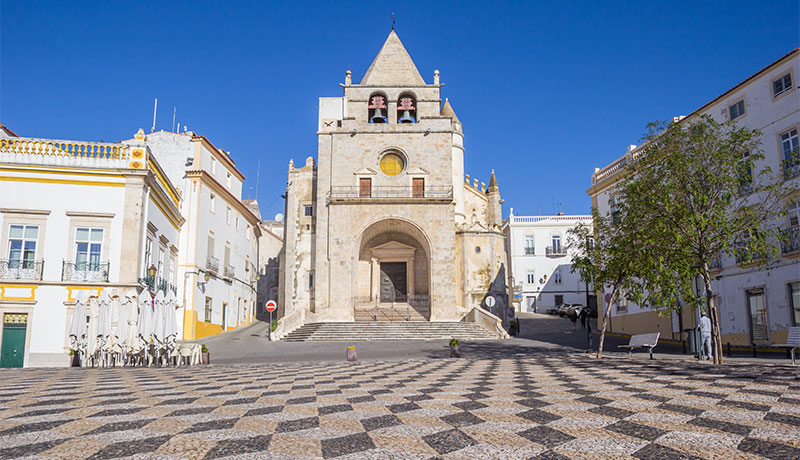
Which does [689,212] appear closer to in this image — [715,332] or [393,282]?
[715,332]

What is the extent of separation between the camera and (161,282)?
81.0 feet

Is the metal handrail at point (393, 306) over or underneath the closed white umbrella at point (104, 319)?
over

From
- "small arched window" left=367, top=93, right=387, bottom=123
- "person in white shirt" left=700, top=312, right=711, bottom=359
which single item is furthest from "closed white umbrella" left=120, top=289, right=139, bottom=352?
"small arched window" left=367, top=93, right=387, bottom=123

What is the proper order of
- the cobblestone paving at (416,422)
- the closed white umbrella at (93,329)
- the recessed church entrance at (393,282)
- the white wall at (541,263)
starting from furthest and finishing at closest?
1. the white wall at (541,263)
2. the recessed church entrance at (393,282)
3. the closed white umbrella at (93,329)
4. the cobblestone paving at (416,422)

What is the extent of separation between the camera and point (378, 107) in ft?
123

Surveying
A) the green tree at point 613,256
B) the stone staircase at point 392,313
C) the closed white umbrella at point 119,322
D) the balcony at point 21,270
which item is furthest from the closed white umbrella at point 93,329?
the stone staircase at point 392,313

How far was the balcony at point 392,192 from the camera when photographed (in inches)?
1393

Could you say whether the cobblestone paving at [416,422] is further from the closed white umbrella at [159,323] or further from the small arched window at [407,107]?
the small arched window at [407,107]

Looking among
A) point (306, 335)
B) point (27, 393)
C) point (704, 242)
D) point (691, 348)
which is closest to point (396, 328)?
point (306, 335)

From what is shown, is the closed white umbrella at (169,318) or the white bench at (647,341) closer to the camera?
the white bench at (647,341)

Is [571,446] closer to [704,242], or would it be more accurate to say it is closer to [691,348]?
[704,242]

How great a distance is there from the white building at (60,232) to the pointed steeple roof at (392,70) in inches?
768

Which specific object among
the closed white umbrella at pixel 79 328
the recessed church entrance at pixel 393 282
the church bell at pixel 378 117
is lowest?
the closed white umbrella at pixel 79 328

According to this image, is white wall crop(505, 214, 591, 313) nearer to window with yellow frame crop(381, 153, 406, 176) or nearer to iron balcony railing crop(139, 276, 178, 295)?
window with yellow frame crop(381, 153, 406, 176)
